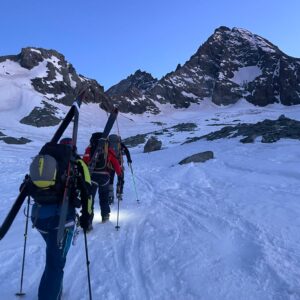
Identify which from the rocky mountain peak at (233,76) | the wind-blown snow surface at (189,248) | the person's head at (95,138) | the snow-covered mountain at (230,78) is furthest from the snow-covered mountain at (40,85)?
the person's head at (95,138)

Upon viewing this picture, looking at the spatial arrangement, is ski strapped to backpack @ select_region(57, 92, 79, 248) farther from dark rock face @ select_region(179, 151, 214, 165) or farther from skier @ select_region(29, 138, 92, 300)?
dark rock face @ select_region(179, 151, 214, 165)

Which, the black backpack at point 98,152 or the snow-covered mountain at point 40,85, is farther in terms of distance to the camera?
the snow-covered mountain at point 40,85

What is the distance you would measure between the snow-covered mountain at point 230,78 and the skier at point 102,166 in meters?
118

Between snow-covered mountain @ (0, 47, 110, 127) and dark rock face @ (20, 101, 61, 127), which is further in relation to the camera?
snow-covered mountain @ (0, 47, 110, 127)

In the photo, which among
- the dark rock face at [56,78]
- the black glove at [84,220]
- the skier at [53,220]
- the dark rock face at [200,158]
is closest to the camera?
the skier at [53,220]

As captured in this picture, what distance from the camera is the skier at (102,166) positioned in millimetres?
→ 9031

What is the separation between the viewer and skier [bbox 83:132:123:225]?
29.6ft

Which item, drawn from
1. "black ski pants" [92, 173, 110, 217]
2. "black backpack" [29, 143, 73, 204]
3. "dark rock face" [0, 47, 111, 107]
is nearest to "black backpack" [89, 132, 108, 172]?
"black ski pants" [92, 173, 110, 217]

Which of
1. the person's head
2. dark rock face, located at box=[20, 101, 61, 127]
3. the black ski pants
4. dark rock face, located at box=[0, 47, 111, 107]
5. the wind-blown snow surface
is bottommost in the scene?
dark rock face, located at box=[20, 101, 61, 127]

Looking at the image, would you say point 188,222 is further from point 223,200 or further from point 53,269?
point 53,269

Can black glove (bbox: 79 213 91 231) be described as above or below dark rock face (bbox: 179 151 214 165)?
above

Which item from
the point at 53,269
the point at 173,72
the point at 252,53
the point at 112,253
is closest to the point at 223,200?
the point at 112,253

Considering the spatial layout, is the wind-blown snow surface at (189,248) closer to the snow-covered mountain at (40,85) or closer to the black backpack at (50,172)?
the black backpack at (50,172)

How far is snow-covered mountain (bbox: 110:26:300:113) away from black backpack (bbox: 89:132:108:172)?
390 feet
